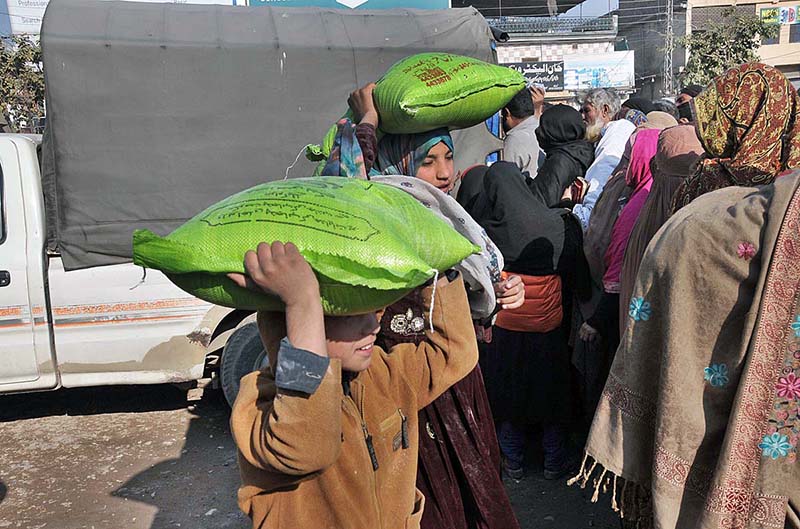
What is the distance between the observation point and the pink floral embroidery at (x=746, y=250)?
5.36 feet

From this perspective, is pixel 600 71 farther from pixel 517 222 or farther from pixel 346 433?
pixel 346 433

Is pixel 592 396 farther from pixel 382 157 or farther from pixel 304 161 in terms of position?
pixel 304 161

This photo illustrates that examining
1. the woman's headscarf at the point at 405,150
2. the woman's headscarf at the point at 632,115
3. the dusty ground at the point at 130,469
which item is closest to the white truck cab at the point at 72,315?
the dusty ground at the point at 130,469

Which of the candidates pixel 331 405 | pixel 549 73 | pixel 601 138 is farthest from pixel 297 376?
pixel 549 73

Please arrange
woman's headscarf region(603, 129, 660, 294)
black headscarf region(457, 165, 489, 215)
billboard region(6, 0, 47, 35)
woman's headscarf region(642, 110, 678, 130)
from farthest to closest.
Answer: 1. billboard region(6, 0, 47, 35)
2. woman's headscarf region(642, 110, 678, 130)
3. black headscarf region(457, 165, 489, 215)
4. woman's headscarf region(603, 129, 660, 294)

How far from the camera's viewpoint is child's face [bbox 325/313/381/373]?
1474mm

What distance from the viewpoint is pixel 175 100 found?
15.5 feet

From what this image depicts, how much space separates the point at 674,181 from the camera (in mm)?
2893

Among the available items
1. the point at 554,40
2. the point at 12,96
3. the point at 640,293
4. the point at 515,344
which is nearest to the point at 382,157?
the point at 640,293

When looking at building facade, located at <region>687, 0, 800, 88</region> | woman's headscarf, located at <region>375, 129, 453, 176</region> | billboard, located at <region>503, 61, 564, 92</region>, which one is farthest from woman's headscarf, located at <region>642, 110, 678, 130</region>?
building facade, located at <region>687, 0, 800, 88</region>

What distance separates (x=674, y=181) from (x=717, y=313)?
1342 millimetres

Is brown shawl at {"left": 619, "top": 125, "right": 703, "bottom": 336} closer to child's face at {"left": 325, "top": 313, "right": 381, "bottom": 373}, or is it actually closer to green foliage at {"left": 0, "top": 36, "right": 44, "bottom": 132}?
child's face at {"left": 325, "top": 313, "right": 381, "bottom": 373}

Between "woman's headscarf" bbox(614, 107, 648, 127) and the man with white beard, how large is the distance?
6cm

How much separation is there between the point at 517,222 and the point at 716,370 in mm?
1901
